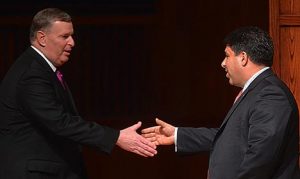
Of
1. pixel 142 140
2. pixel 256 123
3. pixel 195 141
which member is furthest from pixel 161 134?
pixel 256 123

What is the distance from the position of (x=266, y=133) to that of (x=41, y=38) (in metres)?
1.44

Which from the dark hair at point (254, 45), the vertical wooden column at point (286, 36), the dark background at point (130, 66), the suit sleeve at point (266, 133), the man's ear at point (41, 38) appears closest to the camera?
the suit sleeve at point (266, 133)

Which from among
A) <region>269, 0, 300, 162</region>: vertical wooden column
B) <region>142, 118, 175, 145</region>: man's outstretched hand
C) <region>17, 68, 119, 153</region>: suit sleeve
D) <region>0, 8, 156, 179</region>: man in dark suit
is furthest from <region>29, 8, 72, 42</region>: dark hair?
<region>269, 0, 300, 162</region>: vertical wooden column

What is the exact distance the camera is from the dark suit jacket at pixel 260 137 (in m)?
3.26

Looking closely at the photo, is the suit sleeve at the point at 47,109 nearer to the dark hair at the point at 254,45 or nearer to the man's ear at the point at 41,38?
the man's ear at the point at 41,38

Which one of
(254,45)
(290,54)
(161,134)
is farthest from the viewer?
(161,134)

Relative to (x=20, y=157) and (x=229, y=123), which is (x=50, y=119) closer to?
(x=20, y=157)

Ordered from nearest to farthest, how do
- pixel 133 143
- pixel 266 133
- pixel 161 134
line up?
pixel 266 133 → pixel 133 143 → pixel 161 134

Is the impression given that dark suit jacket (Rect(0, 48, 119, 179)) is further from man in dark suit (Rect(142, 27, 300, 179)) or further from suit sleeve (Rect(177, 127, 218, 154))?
man in dark suit (Rect(142, 27, 300, 179))

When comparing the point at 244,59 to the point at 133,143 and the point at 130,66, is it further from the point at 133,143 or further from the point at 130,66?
the point at 130,66

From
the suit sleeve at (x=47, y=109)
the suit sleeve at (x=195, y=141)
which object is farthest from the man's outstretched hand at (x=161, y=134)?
the suit sleeve at (x=47, y=109)

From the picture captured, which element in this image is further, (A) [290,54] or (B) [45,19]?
(A) [290,54]

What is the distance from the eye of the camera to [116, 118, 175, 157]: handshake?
4137 millimetres

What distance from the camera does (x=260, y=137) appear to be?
325cm
